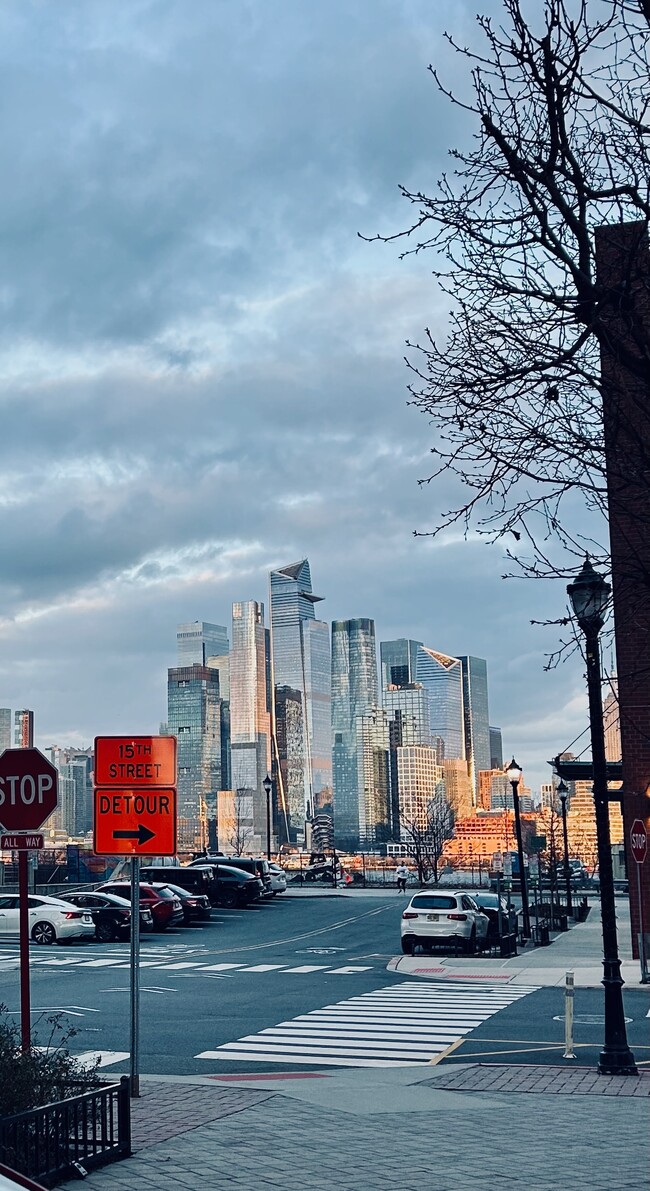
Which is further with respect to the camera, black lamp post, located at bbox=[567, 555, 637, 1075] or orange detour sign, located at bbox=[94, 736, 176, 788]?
black lamp post, located at bbox=[567, 555, 637, 1075]

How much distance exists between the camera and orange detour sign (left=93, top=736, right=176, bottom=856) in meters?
12.7

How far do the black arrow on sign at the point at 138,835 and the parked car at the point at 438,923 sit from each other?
18379mm

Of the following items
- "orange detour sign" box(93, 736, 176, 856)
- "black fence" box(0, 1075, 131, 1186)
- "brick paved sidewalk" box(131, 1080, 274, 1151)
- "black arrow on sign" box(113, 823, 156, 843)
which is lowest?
"brick paved sidewalk" box(131, 1080, 274, 1151)

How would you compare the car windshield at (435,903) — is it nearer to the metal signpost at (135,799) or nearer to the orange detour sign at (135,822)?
the metal signpost at (135,799)

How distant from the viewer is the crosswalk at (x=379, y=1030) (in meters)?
15.9

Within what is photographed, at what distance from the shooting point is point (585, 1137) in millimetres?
10555

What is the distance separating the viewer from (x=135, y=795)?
42.4ft

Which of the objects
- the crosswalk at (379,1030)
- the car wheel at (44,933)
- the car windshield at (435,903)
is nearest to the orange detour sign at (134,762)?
the crosswalk at (379,1030)

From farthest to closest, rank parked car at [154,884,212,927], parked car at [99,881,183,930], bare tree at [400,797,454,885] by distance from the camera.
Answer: bare tree at [400,797,454,885], parked car at [154,884,212,927], parked car at [99,881,183,930]

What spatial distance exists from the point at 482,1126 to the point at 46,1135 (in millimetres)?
4075

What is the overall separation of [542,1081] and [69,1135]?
6300 mm

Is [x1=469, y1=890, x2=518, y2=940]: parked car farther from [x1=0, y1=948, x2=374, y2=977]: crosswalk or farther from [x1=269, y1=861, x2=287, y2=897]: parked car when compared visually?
[x1=269, y1=861, x2=287, y2=897]: parked car

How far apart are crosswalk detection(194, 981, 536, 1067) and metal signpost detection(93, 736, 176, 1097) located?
3789 millimetres

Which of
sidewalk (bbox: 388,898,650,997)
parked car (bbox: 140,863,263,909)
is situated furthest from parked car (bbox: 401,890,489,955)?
parked car (bbox: 140,863,263,909)
